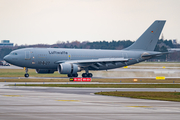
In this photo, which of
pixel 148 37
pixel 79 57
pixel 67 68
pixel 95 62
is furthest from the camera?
pixel 148 37

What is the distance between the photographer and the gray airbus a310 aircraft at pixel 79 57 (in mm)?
58125

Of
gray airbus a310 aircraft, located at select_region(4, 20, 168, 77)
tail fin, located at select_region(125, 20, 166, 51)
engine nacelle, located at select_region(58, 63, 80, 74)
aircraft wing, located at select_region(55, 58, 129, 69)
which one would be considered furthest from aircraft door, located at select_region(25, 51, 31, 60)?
tail fin, located at select_region(125, 20, 166, 51)

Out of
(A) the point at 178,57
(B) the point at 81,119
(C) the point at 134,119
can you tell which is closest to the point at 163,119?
(C) the point at 134,119

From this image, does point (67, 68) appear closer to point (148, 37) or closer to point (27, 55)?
point (27, 55)

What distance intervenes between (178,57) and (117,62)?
434 ft

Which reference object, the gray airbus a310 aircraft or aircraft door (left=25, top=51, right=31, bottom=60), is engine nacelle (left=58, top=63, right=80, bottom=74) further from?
aircraft door (left=25, top=51, right=31, bottom=60)

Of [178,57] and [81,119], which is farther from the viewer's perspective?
[178,57]

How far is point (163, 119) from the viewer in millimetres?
17188

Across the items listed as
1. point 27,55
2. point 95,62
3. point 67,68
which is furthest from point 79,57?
point 27,55

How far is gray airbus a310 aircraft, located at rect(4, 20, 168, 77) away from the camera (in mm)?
58125

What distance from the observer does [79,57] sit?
206 ft

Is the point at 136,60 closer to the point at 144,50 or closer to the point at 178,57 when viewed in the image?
the point at 144,50

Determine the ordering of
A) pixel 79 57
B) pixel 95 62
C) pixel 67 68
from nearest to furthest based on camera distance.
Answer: pixel 67 68 → pixel 95 62 → pixel 79 57

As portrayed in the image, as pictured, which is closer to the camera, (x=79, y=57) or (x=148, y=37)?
(x=79, y=57)
